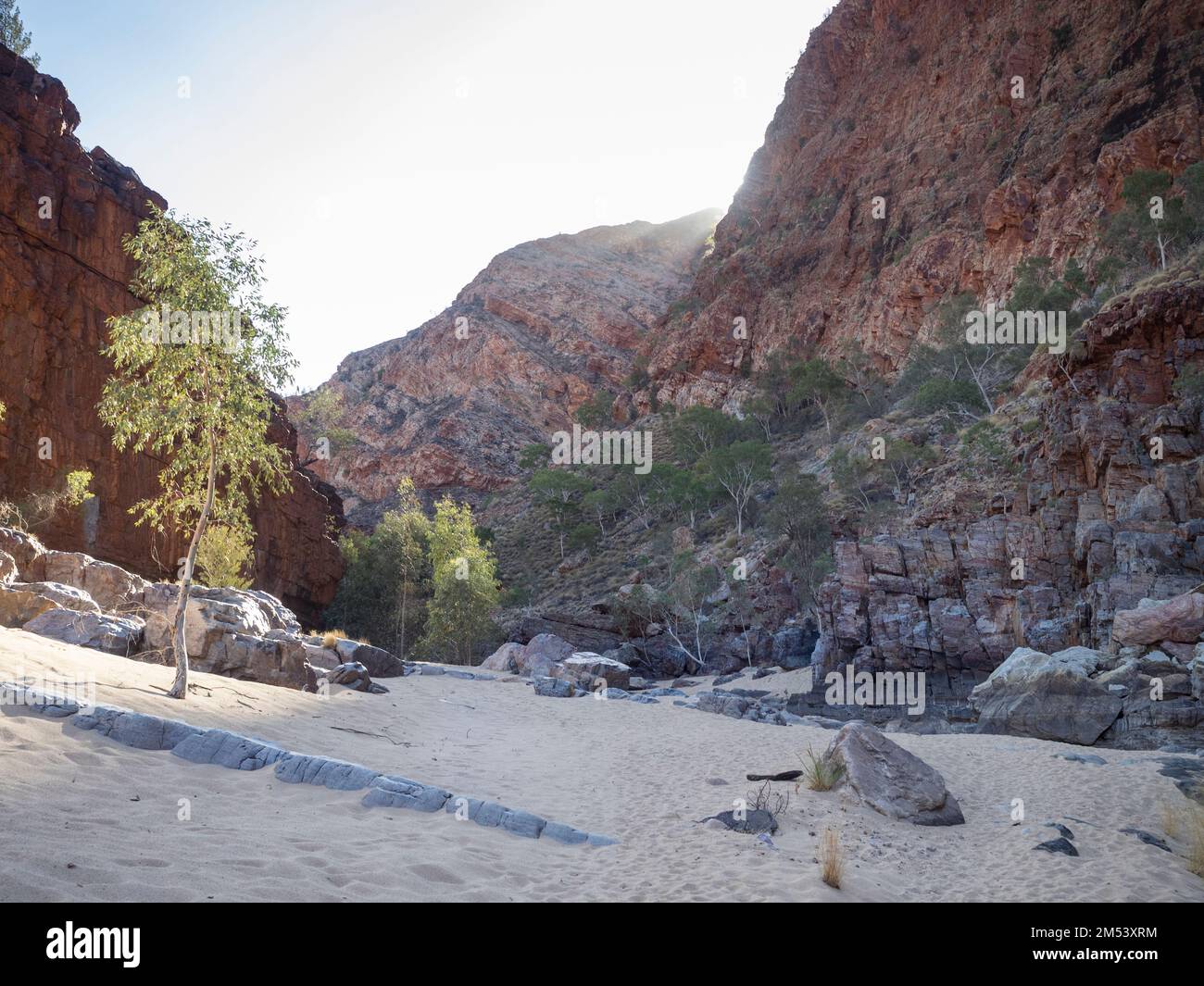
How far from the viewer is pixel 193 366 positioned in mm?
11422

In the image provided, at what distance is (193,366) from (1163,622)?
65.2 ft

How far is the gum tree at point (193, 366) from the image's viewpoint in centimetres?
1093

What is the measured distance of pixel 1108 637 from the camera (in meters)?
17.6

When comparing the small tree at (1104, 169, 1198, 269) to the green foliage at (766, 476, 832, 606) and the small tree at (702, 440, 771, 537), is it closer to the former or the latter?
the green foliage at (766, 476, 832, 606)

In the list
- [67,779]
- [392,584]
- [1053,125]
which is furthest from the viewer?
[1053,125]

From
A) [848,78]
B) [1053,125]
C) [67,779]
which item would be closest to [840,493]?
[67,779]

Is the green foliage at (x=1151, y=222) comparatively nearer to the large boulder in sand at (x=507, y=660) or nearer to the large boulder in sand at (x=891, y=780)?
the large boulder in sand at (x=507, y=660)

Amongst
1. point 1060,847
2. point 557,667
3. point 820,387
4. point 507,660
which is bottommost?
point 507,660

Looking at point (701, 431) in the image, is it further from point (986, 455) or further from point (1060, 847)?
point (1060, 847)

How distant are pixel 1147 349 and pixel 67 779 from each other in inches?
1166

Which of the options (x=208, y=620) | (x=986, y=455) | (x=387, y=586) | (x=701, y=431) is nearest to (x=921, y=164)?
(x=701, y=431)

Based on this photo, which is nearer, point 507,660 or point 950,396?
point 507,660

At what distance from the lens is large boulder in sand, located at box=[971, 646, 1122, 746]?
46.1 ft
